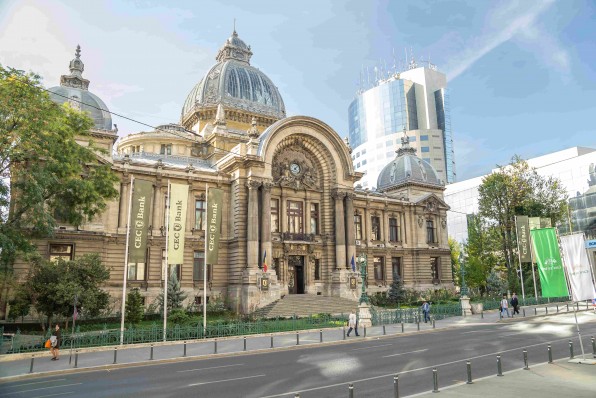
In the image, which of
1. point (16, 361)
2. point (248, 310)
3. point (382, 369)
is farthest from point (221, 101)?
point (382, 369)

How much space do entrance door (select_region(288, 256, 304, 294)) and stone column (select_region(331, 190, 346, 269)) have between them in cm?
389

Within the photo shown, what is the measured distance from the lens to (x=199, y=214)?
43.7 meters

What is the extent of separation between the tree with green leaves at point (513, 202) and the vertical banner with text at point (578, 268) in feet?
125

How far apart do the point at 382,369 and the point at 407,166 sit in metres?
49.3

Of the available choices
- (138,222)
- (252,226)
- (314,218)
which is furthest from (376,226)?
(138,222)

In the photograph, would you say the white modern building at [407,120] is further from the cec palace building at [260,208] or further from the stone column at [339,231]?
the stone column at [339,231]

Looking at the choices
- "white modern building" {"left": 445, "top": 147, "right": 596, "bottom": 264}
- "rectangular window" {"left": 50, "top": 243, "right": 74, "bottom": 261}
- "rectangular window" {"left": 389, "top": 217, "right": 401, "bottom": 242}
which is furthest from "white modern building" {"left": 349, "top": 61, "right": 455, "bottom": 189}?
"rectangular window" {"left": 50, "top": 243, "right": 74, "bottom": 261}

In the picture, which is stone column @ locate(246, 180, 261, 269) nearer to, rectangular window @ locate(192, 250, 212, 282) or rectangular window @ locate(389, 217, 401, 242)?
rectangular window @ locate(192, 250, 212, 282)

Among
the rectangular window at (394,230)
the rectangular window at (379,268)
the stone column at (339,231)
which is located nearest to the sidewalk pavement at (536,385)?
the stone column at (339,231)

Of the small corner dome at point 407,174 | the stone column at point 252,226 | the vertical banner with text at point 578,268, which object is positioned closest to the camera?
the vertical banner with text at point 578,268

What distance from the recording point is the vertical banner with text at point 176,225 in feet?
90.3

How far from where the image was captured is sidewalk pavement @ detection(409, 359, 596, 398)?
38.3 feet

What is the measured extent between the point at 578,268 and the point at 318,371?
35.4 feet

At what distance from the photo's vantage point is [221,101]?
5900 cm
